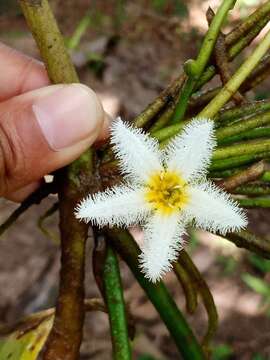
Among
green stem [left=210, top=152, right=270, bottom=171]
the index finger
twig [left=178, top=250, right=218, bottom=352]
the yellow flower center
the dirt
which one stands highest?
green stem [left=210, top=152, right=270, bottom=171]

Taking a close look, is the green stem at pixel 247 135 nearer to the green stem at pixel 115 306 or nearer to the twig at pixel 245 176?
the twig at pixel 245 176

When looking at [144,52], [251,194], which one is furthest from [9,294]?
[144,52]

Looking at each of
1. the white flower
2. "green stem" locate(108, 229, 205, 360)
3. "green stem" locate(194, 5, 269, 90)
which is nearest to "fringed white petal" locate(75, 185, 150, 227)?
the white flower

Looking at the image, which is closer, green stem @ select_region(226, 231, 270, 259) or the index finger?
green stem @ select_region(226, 231, 270, 259)

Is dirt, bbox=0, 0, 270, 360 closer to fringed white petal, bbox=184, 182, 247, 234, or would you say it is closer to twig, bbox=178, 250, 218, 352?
twig, bbox=178, 250, 218, 352

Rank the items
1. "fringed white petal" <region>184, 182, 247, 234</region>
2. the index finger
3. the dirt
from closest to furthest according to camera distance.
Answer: "fringed white petal" <region>184, 182, 247, 234</region>, the index finger, the dirt

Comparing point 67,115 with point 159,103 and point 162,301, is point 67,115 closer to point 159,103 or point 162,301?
point 159,103
